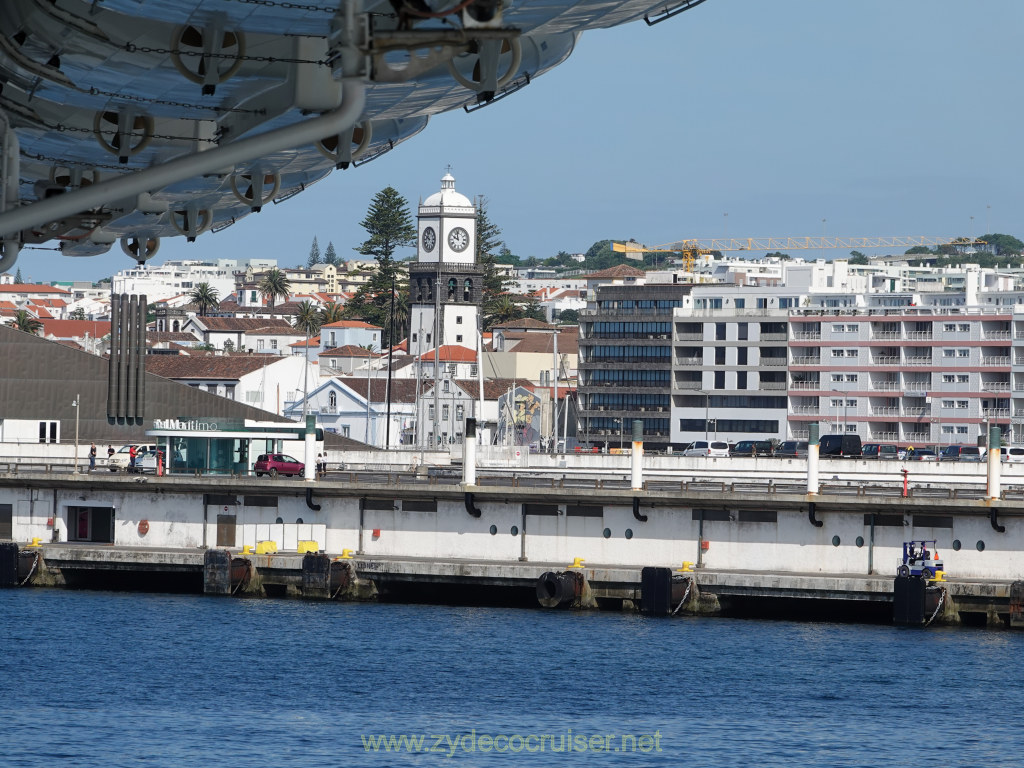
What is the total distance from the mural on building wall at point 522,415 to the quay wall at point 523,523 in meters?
78.7

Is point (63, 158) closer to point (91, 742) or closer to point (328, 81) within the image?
point (328, 81)

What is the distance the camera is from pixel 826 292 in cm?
16425

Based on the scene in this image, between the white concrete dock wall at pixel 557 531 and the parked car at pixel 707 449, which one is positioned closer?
the white concrete dock wall at pixel 557 531

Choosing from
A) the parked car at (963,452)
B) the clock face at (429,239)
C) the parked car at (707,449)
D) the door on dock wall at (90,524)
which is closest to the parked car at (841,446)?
the parked car at (707,449)

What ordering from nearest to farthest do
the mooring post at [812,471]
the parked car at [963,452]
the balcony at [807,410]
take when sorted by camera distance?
the mooring post at [812,471] < the parked car at [963,452] < the balcony at [807,410]

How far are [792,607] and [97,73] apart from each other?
1914 inches

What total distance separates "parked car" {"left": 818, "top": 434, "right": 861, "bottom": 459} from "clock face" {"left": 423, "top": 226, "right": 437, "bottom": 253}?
84126 millimetres

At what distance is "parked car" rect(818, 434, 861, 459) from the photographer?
4498 inches

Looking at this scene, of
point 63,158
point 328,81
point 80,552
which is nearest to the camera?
point 328,81

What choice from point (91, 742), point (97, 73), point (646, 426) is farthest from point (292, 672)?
point (646, 426)

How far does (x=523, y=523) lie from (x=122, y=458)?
32792mm

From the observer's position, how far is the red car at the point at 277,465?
252 ft

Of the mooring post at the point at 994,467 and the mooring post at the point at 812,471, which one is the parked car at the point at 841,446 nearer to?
the mooring post at the point at 994,467

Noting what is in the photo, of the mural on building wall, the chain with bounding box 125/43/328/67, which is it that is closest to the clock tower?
the mural on building wall
